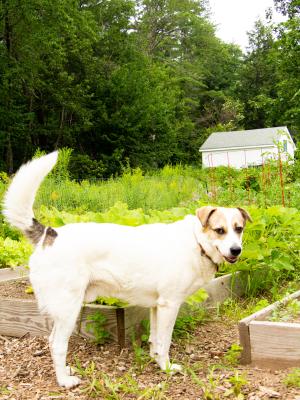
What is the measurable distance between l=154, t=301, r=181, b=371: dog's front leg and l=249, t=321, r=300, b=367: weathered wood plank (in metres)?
0.52

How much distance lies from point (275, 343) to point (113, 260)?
3.79ft

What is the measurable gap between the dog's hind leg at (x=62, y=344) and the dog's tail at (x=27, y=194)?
20.4 inches

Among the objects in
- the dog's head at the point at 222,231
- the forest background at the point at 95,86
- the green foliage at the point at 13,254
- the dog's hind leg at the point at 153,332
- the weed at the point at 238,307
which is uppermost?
the forest background at the point at 95,86

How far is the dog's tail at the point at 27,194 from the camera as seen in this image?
3.06 metres

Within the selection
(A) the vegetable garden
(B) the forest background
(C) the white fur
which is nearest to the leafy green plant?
(A) the vegetable garden

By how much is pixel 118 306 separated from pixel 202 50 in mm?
48832

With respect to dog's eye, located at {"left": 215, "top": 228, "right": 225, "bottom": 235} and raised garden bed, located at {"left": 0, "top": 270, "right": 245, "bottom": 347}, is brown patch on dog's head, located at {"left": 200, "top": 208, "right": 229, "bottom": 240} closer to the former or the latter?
dog's eye, located at {"left": 215, "top": 228, "right": 225, "bottom": 235}

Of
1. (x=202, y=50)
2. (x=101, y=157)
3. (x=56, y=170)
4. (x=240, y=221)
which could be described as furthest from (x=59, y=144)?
(x=240, y=221)

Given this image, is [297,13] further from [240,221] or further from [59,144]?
[240,221]

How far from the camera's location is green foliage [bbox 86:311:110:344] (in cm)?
354

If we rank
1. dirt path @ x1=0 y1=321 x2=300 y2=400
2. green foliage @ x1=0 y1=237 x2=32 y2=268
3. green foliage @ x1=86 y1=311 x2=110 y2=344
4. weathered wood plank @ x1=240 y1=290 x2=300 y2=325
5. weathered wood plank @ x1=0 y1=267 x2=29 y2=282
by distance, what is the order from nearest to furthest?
dirt path @ x1=0 y1=321 x2=300 y2=400
weathered wood plank @ x1=240 y1=290 x2=300 y2=325
green foliage @ x1=86 y1=311 x2=110 y2=344
weathered wood plank @ x1=0 y1=267 x2=29 y2=282
green foliage @ x1=0 y1=237 x2=32 y2=268

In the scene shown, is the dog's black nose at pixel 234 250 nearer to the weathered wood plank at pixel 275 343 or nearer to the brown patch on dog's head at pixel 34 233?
the weathered wood plank at pixel 275 343

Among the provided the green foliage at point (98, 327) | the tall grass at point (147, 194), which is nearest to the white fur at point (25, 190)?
the green foliage at point (98, 327)

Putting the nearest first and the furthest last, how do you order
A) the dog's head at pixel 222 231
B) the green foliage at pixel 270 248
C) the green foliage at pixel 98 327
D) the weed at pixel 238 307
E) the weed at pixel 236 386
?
the weed at pixel 236 386
the dog's head at pixel 222 231
the green foliage at pixel 98 327
the weed at pixel 238 307
the green foliage at pixel 270 248
